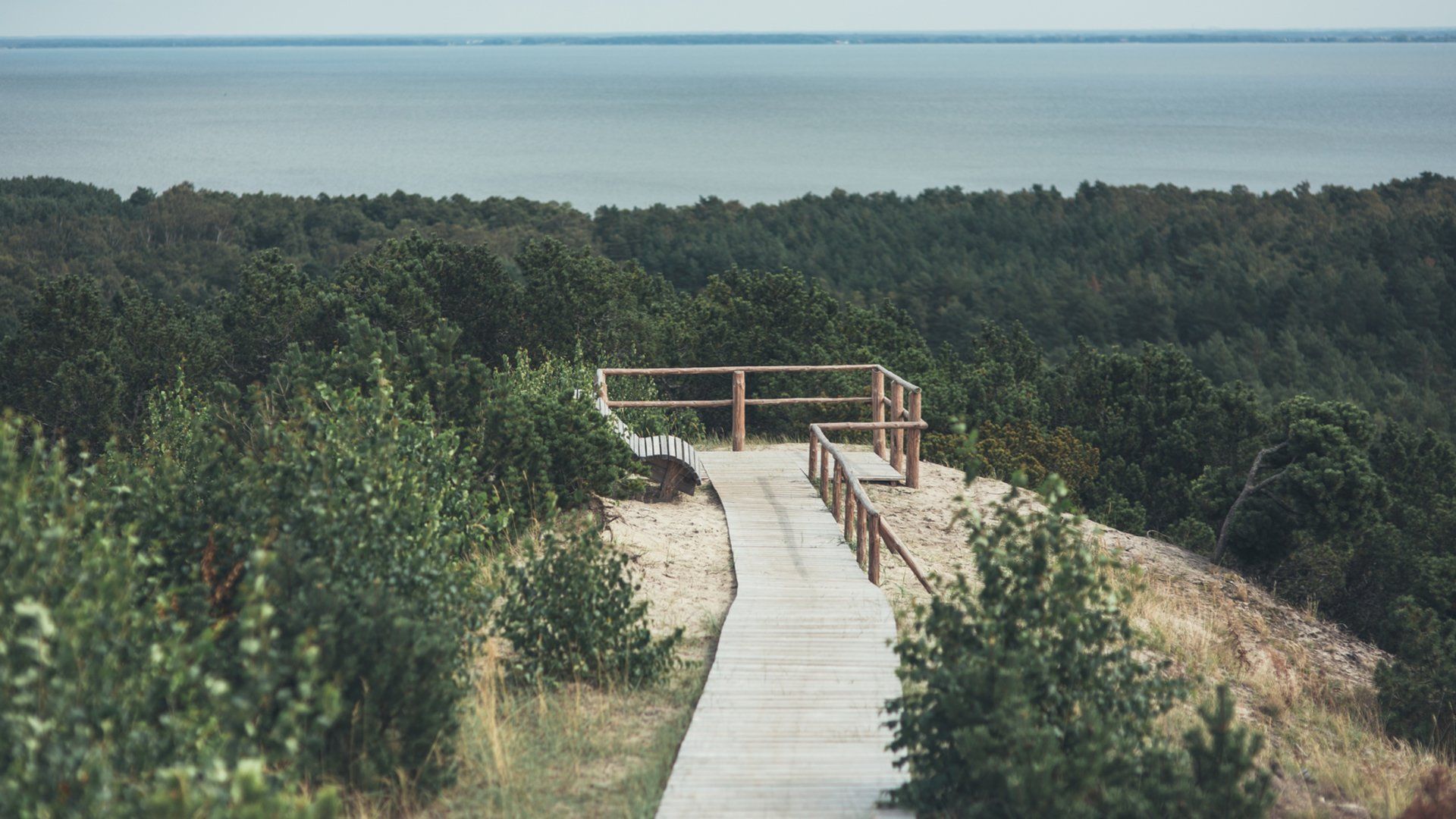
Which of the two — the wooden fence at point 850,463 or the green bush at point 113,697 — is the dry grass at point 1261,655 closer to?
the wooden fence at point 850,463

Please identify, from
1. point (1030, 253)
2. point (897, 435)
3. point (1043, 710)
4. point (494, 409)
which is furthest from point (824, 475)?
point (1030, 253)

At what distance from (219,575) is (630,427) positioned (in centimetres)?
809

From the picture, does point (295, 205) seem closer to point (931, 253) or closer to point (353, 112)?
point (931, 253)

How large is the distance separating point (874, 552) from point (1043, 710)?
3.93 m

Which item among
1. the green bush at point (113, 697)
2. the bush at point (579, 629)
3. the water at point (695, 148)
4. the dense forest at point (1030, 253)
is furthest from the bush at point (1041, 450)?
the water at point (695, 148)

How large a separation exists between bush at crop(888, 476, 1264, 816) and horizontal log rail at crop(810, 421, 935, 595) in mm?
1703

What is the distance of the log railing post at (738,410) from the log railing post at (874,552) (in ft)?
13.6

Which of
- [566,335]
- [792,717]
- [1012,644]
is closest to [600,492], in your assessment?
[792,717]

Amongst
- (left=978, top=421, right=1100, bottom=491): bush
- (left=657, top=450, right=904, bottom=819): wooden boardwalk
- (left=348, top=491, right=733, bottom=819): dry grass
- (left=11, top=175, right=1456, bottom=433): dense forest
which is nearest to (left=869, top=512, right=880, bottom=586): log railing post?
(left=657, top=450, right=904, bottom=819): wooden boardwalk

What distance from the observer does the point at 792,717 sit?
6879 millimetres

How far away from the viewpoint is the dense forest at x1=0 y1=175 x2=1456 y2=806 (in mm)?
5656

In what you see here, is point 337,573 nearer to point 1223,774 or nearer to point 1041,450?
point 1223,774

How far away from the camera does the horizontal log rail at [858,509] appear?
951 cm

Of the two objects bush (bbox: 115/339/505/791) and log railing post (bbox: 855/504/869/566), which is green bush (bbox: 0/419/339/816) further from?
log railing post (bbox: 855/504/869/566)
